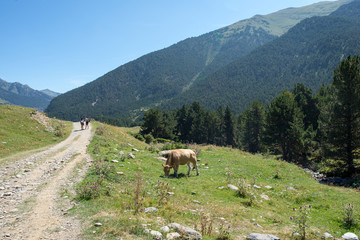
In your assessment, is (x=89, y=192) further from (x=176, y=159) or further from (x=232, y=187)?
(x=232, y=187)

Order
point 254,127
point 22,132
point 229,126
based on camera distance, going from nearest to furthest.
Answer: point 22,132 < point 254,127 < point 229,126

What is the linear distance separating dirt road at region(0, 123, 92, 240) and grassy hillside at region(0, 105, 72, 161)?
241 inches

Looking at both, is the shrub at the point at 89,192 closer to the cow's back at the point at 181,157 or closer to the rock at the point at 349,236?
the cow's back at the point at 181,157

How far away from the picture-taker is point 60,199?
8297 mm

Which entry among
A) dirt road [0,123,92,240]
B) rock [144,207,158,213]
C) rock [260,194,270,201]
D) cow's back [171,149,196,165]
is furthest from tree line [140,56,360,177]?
dirt road [0,123,92,240]

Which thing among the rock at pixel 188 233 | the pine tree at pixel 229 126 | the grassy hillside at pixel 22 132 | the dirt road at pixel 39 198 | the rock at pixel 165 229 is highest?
the grassy hillside at pixel 22 132

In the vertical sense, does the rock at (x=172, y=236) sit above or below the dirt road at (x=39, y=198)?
below

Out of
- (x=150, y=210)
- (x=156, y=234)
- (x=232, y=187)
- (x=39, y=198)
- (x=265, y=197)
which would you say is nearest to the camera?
(x=156, y=234)

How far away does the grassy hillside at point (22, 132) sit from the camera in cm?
1895

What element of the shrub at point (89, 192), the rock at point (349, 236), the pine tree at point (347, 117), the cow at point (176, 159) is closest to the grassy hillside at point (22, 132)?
the shrub at point (89, 192)

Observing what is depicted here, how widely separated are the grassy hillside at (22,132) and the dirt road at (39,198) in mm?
6129

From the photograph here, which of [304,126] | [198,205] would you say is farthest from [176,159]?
[304,126]

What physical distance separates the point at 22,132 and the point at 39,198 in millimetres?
19738

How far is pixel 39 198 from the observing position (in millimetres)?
8305
